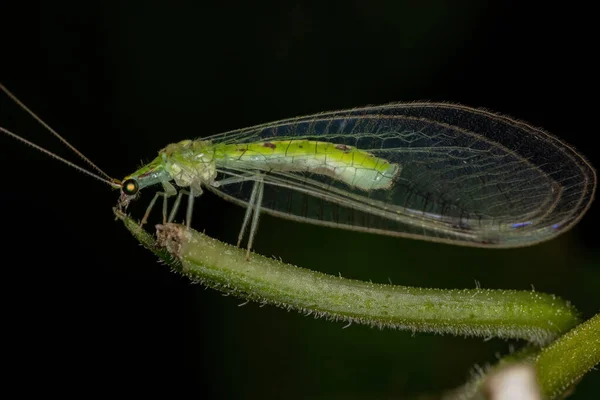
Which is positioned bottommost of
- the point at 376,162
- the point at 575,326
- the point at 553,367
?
the point at 553,367

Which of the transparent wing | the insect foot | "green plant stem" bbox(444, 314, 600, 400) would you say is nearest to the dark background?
the transparent wing

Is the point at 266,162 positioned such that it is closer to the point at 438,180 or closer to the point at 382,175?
the point at 382,175

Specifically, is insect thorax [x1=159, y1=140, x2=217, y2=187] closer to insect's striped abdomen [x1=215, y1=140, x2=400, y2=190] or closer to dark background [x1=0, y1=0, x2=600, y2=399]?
insect's striped abdomen [x1=215, y1=140, x2=400, y2=190]

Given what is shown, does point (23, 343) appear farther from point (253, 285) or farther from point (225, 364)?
point (253, 285)

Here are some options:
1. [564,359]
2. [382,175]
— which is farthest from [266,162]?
[564,359]

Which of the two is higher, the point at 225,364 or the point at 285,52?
the point at 285,52

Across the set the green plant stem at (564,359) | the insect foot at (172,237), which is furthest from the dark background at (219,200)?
the insect foot at (172,237)

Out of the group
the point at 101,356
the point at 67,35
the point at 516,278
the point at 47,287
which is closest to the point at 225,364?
the point at 101,356
